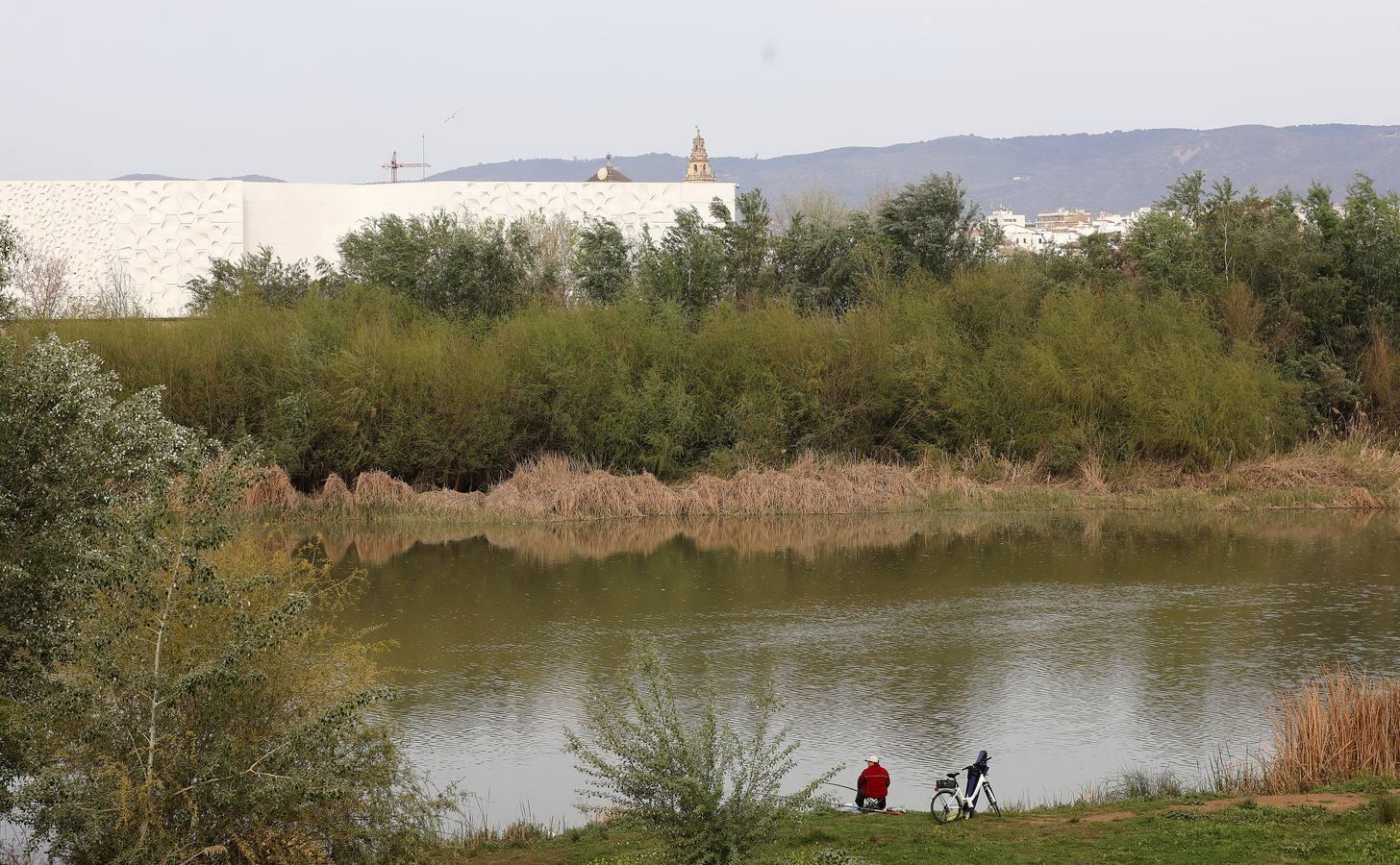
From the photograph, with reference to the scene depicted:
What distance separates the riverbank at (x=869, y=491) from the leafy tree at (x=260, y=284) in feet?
26.2

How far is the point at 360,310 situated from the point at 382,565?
1039cm

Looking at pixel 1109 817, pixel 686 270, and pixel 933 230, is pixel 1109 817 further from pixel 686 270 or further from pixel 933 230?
pixel 933 230

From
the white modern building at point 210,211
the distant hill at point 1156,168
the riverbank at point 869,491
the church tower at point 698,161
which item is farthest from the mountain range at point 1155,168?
the riverbank at point 869,491

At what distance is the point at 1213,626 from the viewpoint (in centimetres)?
1748

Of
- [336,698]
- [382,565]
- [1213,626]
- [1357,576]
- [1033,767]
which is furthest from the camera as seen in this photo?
[382,565]

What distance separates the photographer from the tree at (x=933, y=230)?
3528 cm

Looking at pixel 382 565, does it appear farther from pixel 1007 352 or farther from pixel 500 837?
pixel 1007 352

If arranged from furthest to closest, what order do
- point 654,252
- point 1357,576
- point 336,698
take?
1. point 654,252
2. point 1357,576
3. point 336,698

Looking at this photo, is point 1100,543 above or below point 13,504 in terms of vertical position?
below

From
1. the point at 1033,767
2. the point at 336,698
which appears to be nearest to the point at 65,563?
the point at 336,698

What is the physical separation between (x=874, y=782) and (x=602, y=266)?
26378mm

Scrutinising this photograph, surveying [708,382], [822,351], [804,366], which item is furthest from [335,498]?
[822,351]

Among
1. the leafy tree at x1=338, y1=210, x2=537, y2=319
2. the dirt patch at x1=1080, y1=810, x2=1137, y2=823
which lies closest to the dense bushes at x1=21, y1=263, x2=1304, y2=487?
the leafy tree at x1=338, y1=210, x2=537, y2=319

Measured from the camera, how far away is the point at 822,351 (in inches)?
1227
